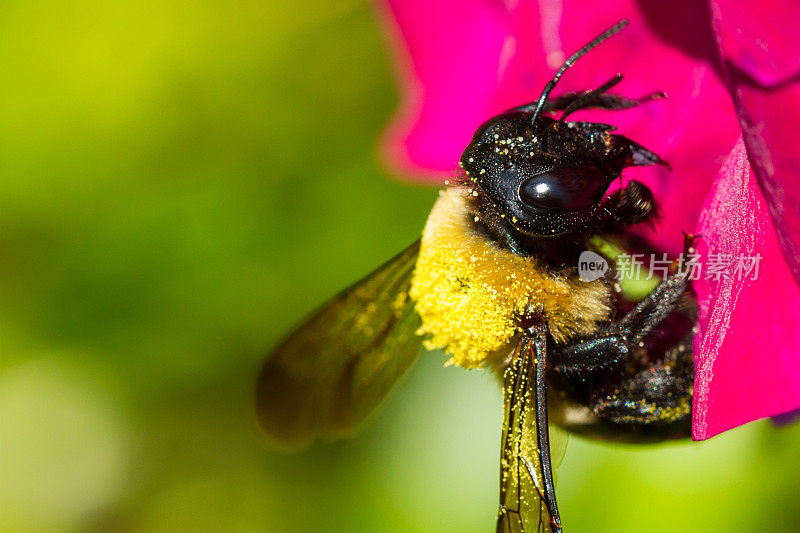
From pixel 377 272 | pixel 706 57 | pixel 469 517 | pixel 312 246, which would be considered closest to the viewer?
pixel 706 57

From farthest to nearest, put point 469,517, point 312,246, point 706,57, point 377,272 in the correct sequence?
point 312,246, point 469,517, point 377,272, point 706,57

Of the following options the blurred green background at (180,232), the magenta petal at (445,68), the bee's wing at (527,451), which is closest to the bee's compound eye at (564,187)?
the bee's wing at (527,451)

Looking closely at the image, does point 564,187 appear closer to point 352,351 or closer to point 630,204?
point 630,204

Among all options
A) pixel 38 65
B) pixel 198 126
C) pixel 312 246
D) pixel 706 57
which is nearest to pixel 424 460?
pixel 312 246

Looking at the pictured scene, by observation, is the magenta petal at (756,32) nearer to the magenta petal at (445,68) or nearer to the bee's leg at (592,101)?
the bee's leg at (592,101)

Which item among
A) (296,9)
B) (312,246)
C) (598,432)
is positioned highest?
(296,9)

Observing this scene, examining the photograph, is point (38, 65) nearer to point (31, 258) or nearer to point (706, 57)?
point (31, 258)
